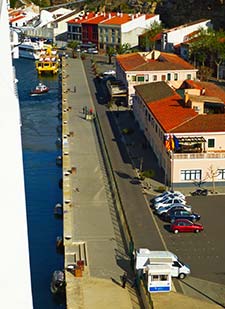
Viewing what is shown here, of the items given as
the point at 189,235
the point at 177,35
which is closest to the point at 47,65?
the point at 177,35

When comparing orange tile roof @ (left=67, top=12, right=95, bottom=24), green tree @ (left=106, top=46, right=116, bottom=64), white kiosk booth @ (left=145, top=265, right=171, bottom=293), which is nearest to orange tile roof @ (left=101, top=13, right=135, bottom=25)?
green tree @ (left=106, top=46, right=116, bottom=64)

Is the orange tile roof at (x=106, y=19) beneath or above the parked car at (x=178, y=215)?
above

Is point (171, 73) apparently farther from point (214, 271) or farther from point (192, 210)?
point (214, 271)

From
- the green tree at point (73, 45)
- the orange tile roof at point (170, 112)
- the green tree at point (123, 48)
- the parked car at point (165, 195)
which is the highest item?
the orange tile roof at point (170, 112)

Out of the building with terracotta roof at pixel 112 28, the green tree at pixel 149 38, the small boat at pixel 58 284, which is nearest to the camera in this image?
the small boat at pixel 58 284

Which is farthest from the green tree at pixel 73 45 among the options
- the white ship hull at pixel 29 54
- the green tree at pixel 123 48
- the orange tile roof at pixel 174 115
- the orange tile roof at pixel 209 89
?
the orange tile roof at pixel 174 115

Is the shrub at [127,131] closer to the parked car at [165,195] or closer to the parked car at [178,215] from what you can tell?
the parked car at [165,195]

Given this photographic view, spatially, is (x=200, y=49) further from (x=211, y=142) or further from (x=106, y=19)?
(x=211, y=142)

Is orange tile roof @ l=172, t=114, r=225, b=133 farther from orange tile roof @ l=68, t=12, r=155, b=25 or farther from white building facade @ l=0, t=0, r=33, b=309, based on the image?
orange tile roof @ l=68, t=12, r=155, b=25
